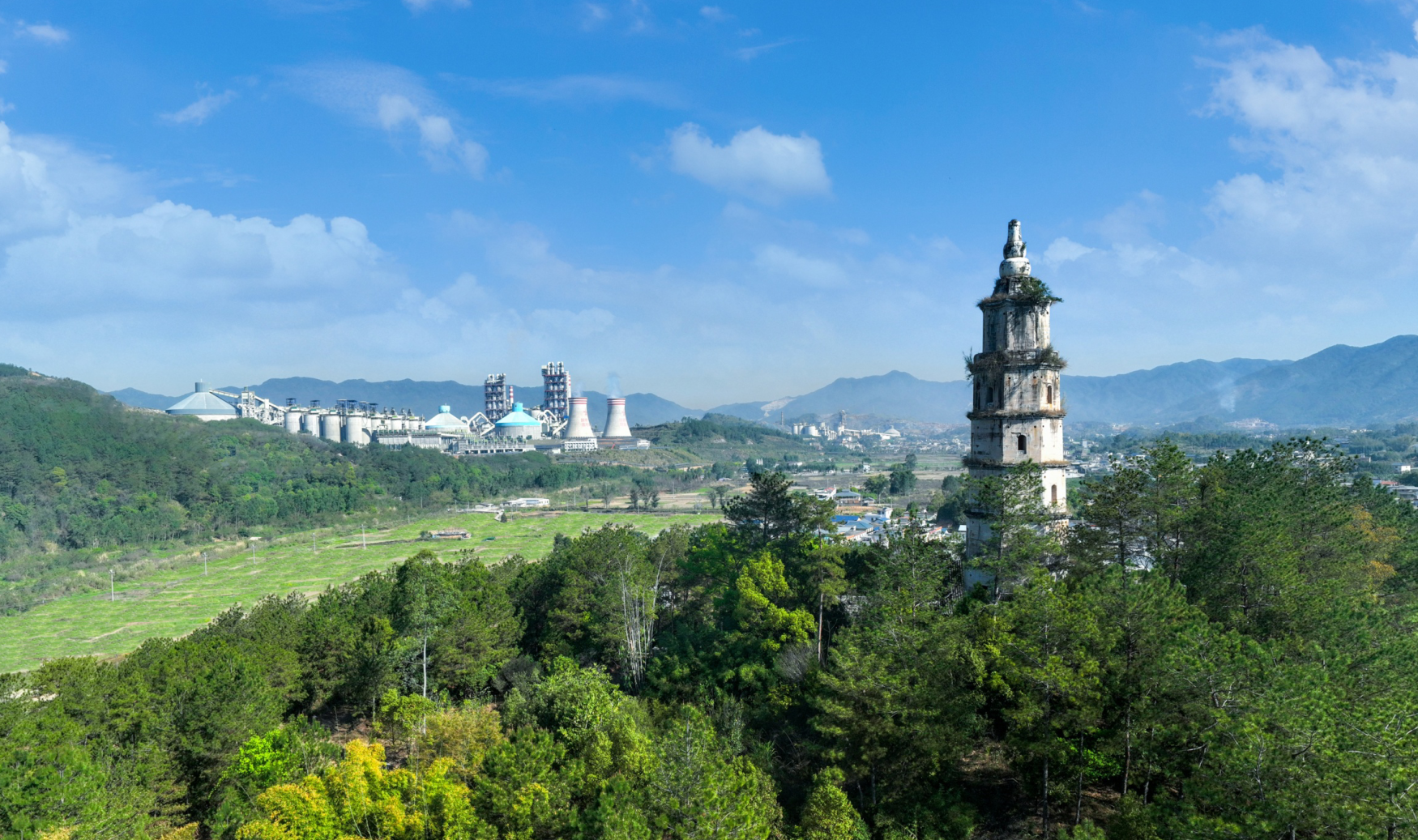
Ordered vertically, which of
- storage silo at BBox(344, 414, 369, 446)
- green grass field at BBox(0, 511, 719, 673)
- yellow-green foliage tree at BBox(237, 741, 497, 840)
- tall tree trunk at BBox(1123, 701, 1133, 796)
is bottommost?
green grass field at BBox(0, 511, 719, 673)

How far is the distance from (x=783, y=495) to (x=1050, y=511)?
33.0ft

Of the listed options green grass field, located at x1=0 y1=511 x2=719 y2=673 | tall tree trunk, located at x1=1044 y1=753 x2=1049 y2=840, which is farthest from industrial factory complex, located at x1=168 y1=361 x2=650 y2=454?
tall tree trunk, located at x1=1044 y1=753 x2=1049 y2=840

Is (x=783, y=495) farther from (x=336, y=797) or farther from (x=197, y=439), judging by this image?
(x=197, y=439)

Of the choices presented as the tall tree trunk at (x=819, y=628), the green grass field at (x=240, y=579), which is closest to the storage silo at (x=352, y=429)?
the green grass field at (x=240, y=579)

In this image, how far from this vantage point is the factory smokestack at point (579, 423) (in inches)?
6211

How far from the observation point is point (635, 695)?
2609 cm

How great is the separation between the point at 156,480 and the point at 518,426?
76657 mm

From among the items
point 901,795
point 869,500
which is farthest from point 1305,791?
point 869,500

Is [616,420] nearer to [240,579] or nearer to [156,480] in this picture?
[156,480]

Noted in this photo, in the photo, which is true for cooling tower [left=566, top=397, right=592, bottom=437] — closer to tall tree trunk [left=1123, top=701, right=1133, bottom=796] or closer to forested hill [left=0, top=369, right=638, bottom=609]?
forested hill [left=0, top=369, right=638, bottom=609]

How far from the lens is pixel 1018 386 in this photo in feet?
78.6

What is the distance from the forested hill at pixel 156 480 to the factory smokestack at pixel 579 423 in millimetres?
37222

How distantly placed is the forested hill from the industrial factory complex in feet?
92.2

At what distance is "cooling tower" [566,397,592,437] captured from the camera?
158 metres
